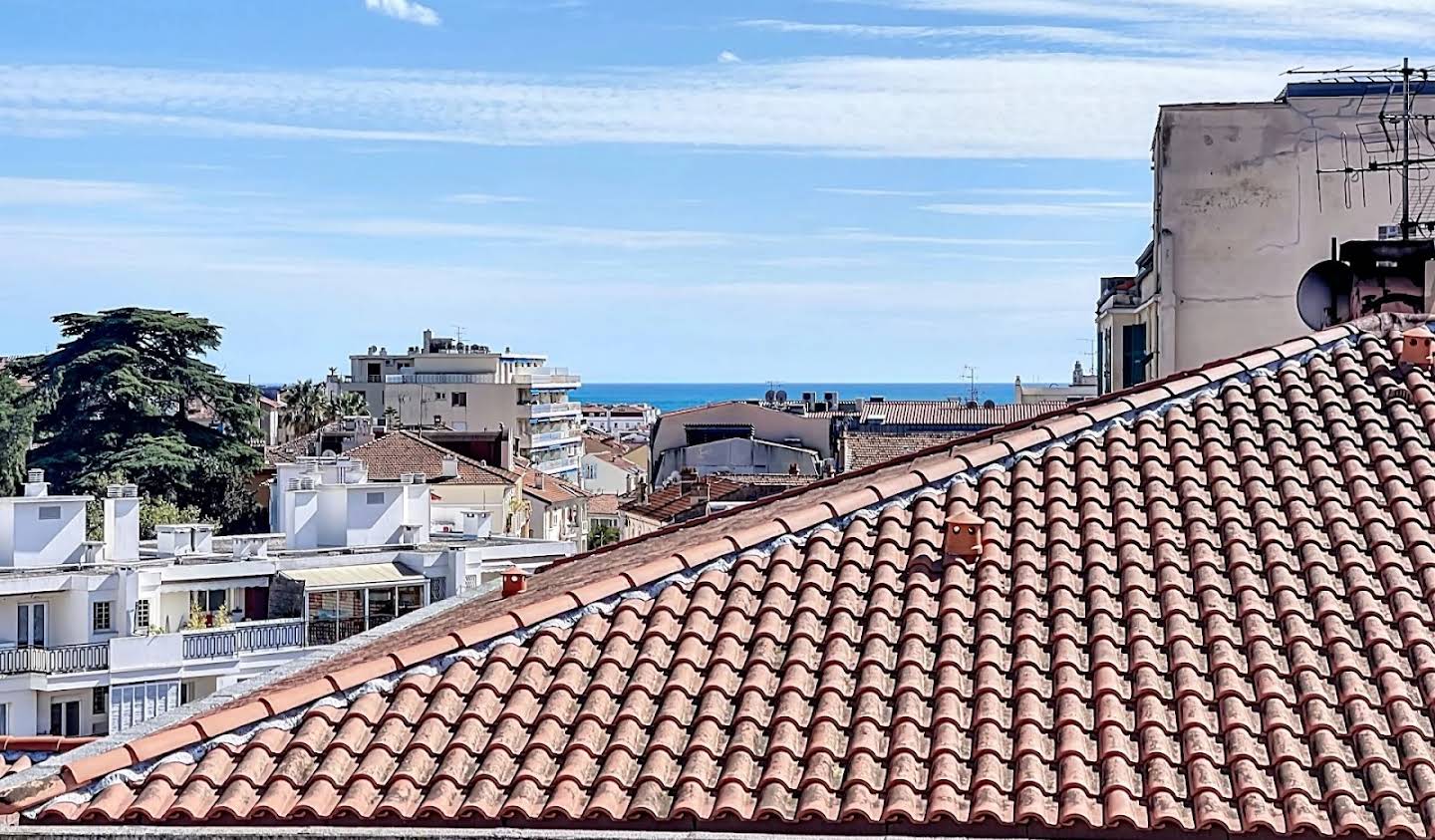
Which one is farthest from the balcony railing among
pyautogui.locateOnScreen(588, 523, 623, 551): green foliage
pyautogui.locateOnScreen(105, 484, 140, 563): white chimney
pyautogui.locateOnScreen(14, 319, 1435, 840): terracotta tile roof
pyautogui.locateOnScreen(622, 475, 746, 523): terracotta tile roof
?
pyautogui.locateOnScreen(588, 523, 623, 551): green foliage

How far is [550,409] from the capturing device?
122 metres

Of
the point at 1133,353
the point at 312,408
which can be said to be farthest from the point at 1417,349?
the point at 312,408

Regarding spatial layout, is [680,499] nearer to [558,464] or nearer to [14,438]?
[14,438]

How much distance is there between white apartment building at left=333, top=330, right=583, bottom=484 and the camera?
117188mm

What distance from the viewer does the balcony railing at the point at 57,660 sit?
122ft

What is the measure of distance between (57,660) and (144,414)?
39719mm

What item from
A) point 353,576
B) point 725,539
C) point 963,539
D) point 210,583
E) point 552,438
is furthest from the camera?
point 552,438

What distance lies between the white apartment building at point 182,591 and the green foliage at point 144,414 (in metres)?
26.0

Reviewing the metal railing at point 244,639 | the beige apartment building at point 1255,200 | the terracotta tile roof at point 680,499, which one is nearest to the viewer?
the beige apartment building at point 1255,200

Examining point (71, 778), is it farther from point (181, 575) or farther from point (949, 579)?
point (181, 575)

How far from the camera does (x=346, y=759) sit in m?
9.12

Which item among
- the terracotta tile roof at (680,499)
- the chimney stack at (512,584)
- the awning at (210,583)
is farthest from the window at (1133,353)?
the terracotta tile roof at (680,499)

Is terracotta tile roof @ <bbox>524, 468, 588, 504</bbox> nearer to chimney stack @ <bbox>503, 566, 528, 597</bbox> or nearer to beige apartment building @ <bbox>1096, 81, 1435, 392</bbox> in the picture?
beige apartment building @ <bbox>1096, 81, 1435, 392</bbox>

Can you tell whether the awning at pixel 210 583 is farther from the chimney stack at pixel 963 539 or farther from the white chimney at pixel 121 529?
the chimney stack at pixel 963 539
